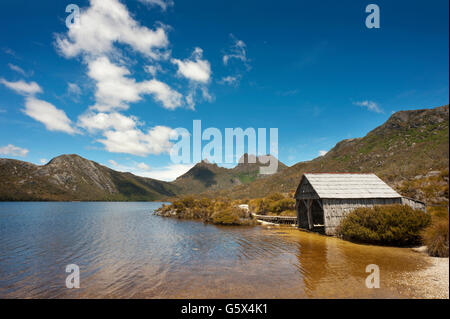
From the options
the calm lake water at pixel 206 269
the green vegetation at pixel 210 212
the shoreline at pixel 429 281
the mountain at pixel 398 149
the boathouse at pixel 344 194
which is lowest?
the green vegetation at pixel 210 212

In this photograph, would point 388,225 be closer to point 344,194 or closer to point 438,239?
point 438,239

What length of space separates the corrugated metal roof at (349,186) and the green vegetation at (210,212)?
17.4m

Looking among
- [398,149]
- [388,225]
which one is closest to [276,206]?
[388,225]

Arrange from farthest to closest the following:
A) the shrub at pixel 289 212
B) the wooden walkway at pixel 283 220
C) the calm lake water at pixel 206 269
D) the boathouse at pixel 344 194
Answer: the shrub at pixel 289 212
the wooden walkway at pixel 283 220
the boathouse at pixel 344 194
the calm lake water at pixel 206 269

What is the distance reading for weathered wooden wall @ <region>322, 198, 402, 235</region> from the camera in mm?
23406

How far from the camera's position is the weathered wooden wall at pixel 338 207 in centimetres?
2341

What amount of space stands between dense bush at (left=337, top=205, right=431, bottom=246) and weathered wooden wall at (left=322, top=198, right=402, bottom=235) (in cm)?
215

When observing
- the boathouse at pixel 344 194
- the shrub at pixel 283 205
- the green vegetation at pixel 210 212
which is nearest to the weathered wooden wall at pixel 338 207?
the boathouse at pixel 344 194

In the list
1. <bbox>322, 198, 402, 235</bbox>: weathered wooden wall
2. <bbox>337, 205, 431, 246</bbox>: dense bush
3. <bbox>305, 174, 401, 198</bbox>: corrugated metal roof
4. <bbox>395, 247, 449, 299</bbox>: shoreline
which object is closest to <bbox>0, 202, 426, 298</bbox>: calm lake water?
<bbox>395, 247, 449, 299</bbox>: shoreline

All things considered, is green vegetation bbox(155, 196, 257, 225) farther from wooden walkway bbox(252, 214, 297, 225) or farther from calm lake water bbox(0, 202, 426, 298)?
calm lake water bbox(0, 202, 426, 298)

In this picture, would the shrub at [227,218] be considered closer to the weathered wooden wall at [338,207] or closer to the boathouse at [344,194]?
the boathouse at [344,194]
